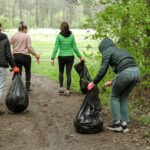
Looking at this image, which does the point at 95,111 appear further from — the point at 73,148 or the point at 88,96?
the point at 73,148

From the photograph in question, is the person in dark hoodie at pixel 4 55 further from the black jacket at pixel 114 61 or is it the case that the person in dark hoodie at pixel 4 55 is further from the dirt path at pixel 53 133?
the black jacket at pixel 114 61

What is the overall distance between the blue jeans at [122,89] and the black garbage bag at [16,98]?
2337mm

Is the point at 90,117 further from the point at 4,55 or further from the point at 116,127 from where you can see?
the point at 4,55

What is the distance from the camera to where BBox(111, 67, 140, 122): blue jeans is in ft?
24.5

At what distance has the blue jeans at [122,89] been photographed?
24.5 feet

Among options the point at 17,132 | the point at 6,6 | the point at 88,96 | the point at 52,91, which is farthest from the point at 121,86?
the point at 6,6

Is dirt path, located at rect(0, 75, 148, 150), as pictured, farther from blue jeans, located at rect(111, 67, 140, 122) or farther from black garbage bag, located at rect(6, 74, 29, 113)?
blue jeans, located at rect(111, 67, 140, 122)

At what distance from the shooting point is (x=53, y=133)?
25.5ft

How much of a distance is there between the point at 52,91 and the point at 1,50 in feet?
12.0

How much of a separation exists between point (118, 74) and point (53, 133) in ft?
5.30

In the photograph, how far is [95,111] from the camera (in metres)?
7.91

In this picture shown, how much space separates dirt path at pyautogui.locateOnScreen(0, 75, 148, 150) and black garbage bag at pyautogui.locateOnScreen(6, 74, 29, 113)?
0.16 meters

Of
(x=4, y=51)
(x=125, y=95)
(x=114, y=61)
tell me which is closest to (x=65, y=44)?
(x=4, y=51)

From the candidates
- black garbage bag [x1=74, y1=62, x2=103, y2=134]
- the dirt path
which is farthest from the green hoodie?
black garbage bag [x1=74, y1=62, x2=103, y2=134]
